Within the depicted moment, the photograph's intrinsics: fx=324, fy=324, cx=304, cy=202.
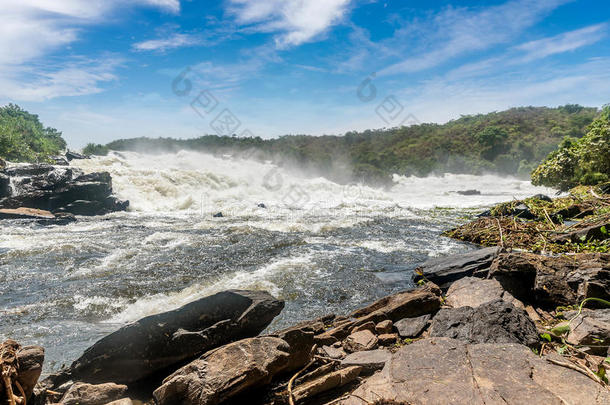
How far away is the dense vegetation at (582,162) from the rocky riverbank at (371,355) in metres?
12.6

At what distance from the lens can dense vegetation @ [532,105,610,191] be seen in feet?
44.1

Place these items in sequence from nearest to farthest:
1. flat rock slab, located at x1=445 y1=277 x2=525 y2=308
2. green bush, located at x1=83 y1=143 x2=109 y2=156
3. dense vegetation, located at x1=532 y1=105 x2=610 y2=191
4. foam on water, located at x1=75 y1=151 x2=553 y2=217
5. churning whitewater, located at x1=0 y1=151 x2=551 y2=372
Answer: flat rock slab, located at x1=445 y1=277 x2=525 y2=308 → churning whitewater, located at x1=0 y1=151 x2=551 y2=372 → dense vegetation, located at x1=532 y1=105 x2=610 y2=191 → foam on water, located at x1=75 y1=151 x2=553 y2=217 → green bush, located at x1=83 y1=143 x2=109 y2=156

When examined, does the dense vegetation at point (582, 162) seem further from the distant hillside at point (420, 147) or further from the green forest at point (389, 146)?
the distant hillside at point (420, 147)

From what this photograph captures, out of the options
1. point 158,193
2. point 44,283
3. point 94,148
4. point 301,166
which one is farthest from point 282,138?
point 44,283

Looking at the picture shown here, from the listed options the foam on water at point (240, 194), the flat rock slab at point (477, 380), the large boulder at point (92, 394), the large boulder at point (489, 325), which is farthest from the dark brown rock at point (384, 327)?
the foam on water at point (240, 194)

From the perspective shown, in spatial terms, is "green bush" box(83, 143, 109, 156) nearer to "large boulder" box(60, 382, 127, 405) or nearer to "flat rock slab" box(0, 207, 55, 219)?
"flat rock slab" box(0, 207, 55, 219)

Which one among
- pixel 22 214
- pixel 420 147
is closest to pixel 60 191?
pixel 22 214

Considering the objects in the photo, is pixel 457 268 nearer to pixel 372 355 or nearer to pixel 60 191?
pixel 372 355

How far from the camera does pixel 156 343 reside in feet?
10.1

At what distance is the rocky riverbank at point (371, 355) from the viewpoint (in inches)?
79.9

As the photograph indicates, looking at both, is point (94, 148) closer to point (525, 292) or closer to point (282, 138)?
point (282, 138)

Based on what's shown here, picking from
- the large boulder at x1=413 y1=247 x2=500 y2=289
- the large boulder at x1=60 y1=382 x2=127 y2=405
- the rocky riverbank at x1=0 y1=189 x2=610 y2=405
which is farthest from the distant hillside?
the large boulder at x1=60 y1=382 x2=127 y2=405

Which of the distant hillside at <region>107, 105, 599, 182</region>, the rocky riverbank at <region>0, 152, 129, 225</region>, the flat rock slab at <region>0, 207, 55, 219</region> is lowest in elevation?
the flat rock slab at <region>0, 207, 55, 219</region>

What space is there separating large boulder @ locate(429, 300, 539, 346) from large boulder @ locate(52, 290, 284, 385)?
2.08m
